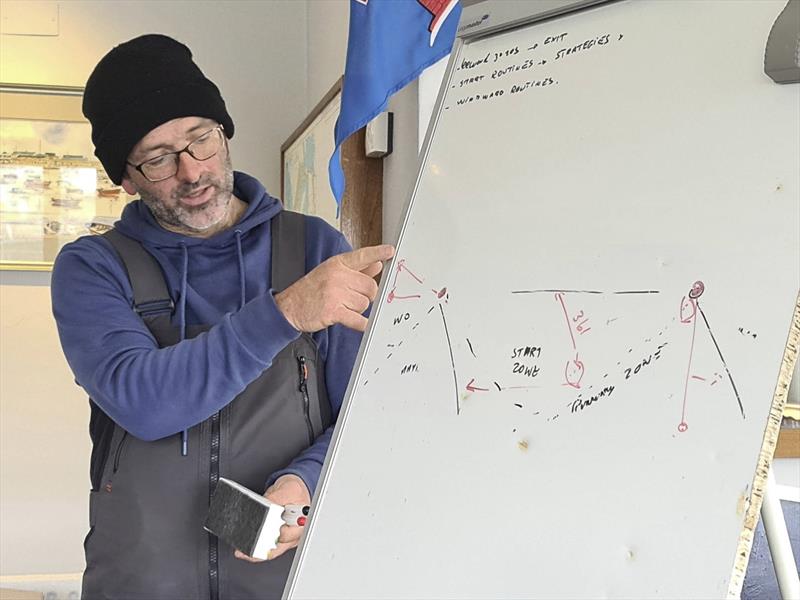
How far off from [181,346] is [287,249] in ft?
0.78

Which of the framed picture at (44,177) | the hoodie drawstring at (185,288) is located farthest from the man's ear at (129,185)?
the framed picture at (44,177)

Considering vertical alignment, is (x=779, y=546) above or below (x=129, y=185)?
below

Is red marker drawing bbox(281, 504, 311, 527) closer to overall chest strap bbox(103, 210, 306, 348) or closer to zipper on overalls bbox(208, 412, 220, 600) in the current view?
zipper on overalls bbox(208, 412, 220, 600)

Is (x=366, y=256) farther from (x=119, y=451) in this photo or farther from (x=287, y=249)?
(x=119, y=451)

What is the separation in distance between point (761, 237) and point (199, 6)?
2.50m

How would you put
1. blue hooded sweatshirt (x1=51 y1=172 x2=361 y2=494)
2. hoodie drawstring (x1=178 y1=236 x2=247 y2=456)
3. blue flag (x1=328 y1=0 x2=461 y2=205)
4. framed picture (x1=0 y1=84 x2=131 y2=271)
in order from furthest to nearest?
framed picture (x1=0 y1=84 x2=131 y2=271)
blue flag (x1=328 y1=0 x2=461 y2=205)
hoodie drawstring (x1=178 y1=236 x2=247 y2=456)
blue hooded sweatshirt (x1=51 y1=172 x2=361 y2=494)

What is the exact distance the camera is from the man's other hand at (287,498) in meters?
1.13

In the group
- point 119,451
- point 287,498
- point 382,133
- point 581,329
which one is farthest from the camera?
point 382,133

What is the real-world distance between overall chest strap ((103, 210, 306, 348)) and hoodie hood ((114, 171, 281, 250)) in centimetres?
2

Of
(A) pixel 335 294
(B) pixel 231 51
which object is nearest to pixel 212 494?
(A) pixel 335 294

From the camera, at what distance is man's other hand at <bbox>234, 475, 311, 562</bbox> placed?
3.71 feet

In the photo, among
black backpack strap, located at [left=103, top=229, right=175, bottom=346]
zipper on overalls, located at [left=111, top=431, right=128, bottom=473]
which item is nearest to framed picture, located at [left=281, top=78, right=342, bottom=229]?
black backpack strap, located at [left=103, top=229, right=175, bottom=346]

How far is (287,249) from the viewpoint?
137 centimetres

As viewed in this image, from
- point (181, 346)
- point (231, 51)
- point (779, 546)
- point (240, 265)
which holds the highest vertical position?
point (231, 51)
